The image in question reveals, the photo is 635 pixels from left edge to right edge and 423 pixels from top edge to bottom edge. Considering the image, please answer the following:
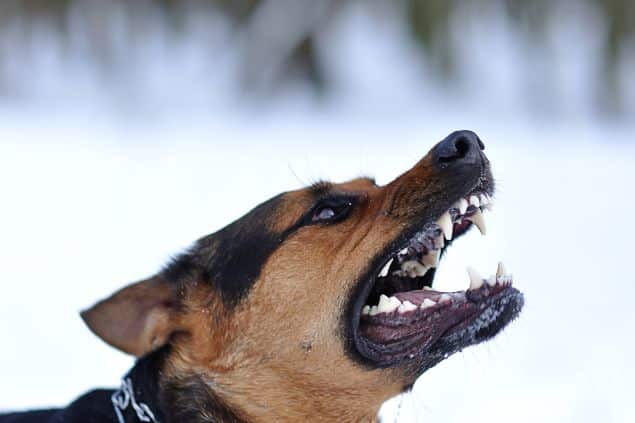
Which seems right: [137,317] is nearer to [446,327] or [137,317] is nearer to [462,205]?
[446,327]

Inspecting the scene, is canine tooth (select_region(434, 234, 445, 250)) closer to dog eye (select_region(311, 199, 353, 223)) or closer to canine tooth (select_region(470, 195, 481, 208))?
canine tooth (select_region(470, 195, 481, 208))

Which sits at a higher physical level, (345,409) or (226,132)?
(226,132)

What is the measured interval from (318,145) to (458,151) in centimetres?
746

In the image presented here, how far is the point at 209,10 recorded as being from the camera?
545 inches

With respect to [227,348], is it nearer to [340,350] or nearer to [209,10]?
[340,350]

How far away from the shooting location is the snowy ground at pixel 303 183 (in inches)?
253

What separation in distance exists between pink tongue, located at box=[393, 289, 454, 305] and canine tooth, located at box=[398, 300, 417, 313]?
0.03 meters

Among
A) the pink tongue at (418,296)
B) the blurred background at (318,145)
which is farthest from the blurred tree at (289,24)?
the pink tongue at (418,296)

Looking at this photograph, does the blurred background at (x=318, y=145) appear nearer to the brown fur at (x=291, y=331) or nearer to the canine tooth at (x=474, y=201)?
the brown fur at (x=291, y=331)

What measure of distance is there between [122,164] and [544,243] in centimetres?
451

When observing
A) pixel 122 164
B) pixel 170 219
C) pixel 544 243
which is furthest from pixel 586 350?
pixel 122 164

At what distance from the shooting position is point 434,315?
4.05 metres

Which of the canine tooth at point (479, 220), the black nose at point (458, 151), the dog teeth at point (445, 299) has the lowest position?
the dog teeth at point (445, 299)

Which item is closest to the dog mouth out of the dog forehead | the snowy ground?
the dog forehead
